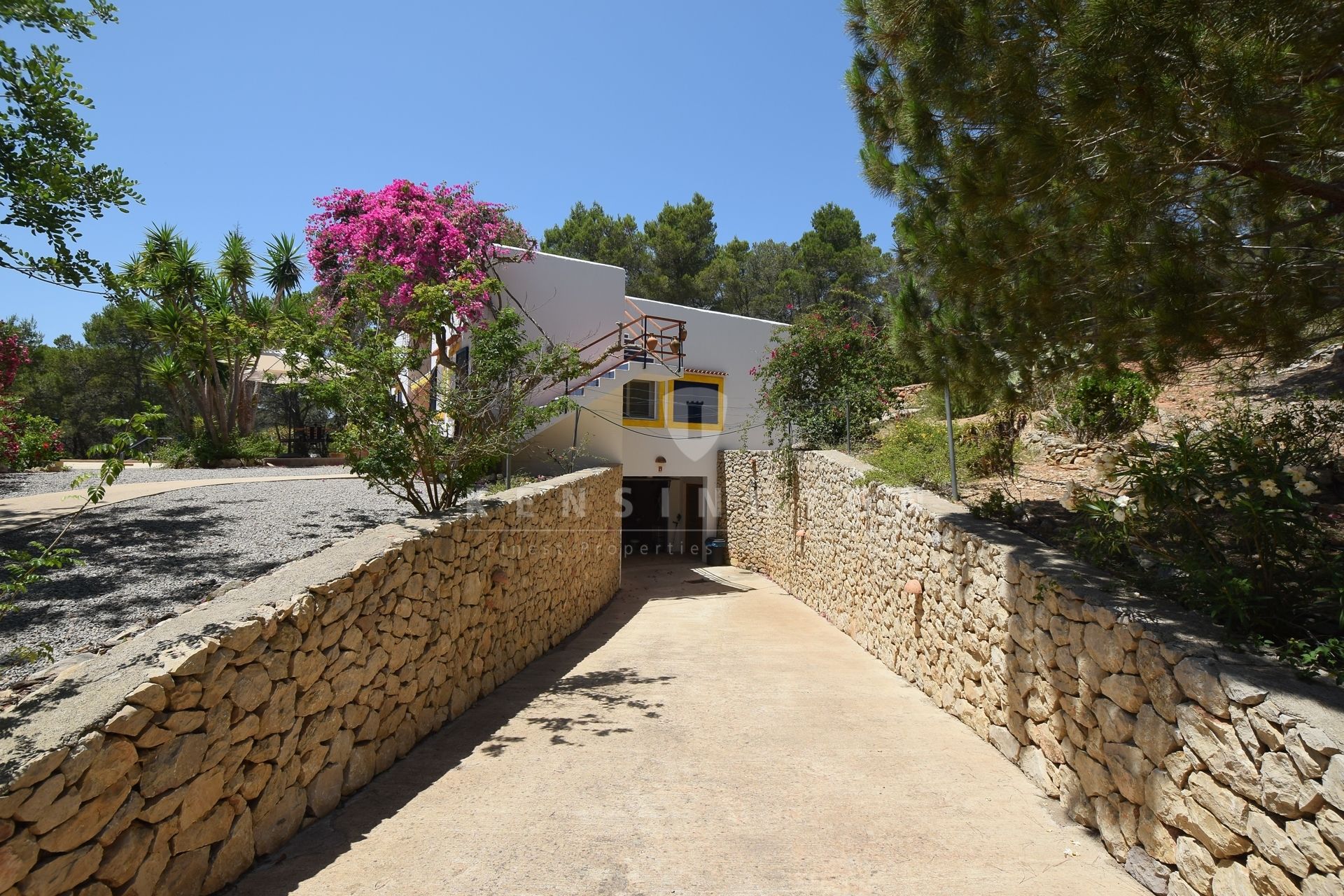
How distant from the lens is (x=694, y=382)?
1831cm

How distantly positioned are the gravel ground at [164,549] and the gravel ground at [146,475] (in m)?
1.75

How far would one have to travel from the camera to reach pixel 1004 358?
5691mm

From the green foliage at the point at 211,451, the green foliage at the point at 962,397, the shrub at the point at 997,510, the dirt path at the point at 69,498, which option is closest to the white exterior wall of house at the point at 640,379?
the dirt path at the point at 69,498

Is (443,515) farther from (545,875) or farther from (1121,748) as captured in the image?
(1121,748)

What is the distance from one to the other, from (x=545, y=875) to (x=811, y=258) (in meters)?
29.3

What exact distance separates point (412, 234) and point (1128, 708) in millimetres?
12333

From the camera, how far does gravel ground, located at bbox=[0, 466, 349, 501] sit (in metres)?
8.88

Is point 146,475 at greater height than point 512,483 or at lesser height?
greater

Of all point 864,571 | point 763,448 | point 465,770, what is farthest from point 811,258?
point 465,770

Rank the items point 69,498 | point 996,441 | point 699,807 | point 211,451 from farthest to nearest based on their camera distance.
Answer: point 211,451 < point 996,441 < point 69,498 < point 699,807

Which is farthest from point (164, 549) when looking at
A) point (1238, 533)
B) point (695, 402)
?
point (695, 402)

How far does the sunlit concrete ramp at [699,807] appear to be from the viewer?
11.7 ft

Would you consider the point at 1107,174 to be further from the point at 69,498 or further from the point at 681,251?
the point at 681,251

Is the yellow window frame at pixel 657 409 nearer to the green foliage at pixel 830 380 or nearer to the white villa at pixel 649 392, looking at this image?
the white villa at pixel 649 392
